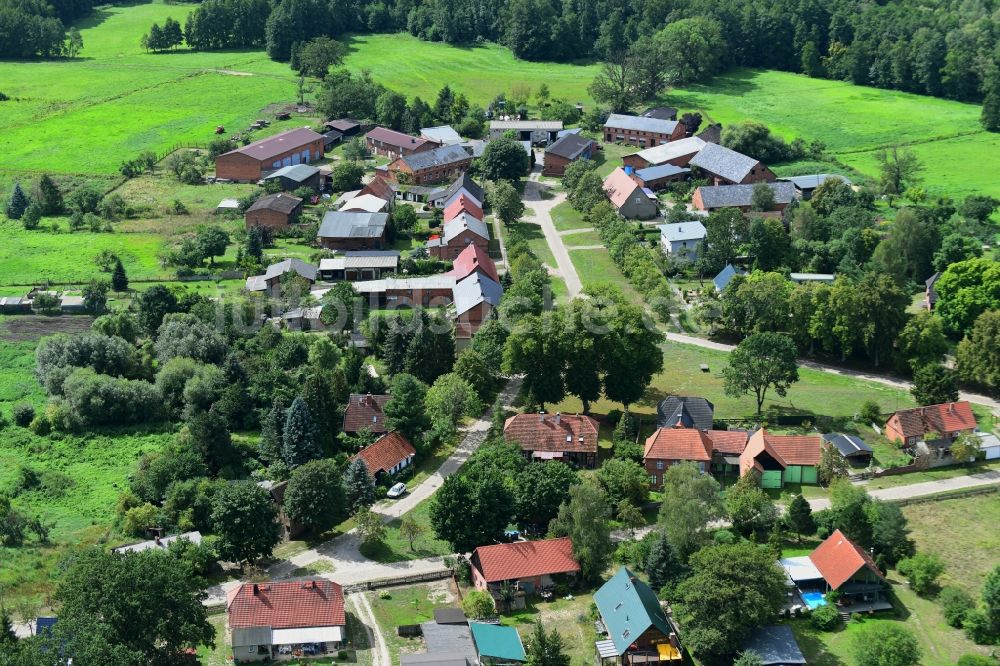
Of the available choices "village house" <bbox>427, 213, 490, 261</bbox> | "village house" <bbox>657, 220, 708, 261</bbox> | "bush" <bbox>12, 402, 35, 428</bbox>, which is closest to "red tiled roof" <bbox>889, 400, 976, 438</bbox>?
"village house" <bbox>657, 220, 708, 261</bbox>

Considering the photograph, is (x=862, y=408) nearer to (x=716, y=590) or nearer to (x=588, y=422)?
(x=588, y=422)

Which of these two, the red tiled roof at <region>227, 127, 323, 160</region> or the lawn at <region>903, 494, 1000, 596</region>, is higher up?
the red tiled roof at <region>227, 127, 323, 160</region>

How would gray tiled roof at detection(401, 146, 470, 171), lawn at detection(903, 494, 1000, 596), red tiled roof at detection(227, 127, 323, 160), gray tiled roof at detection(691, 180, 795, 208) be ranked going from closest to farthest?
lawn at detection(903, 494, 1000, 596) < gray tiled roof at detection(691, 180, 795, 208) < gray tiled roof at detection(401, 146, 470, 171) < red tiled roof at detection(227, 127, 323, 160)

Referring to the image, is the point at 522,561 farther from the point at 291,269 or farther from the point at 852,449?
the point at 291,269

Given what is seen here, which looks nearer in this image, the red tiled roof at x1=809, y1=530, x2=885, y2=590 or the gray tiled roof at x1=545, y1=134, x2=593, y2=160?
the red tiled roof at x1=809, y1=530, x2=885, y2=590

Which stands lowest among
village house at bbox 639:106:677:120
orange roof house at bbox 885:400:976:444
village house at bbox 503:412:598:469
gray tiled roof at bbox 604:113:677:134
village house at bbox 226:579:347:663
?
village house at bbox 226:579:347:663

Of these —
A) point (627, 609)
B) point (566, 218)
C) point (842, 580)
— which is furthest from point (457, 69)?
point (627, 609)

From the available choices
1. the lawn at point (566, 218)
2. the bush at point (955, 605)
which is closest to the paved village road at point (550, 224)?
the lawn at point (566, 218)

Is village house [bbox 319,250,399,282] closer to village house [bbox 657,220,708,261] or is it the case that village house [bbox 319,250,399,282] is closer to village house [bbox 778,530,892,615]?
village house [bbox 657,220,708,261]
